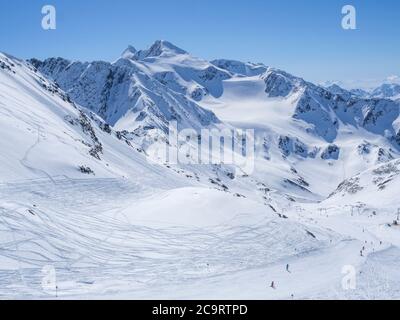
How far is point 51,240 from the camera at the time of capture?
101ft

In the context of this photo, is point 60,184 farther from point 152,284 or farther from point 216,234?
point 152,284

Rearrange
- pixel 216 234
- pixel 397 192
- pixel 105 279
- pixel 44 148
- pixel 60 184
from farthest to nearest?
pixel 397 192 → pixel 44 148 → pixel 60 184 → pixel 216 234 → pixel 105 279

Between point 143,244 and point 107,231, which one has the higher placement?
point 107,231

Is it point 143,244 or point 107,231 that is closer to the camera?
point 143,244

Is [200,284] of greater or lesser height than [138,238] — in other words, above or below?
below

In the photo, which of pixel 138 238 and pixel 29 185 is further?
pixel 29 185

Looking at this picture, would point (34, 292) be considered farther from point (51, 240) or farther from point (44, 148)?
point (44, 148)

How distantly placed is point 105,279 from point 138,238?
856cm

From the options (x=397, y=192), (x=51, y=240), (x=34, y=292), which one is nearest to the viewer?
(x=34, y=292)
